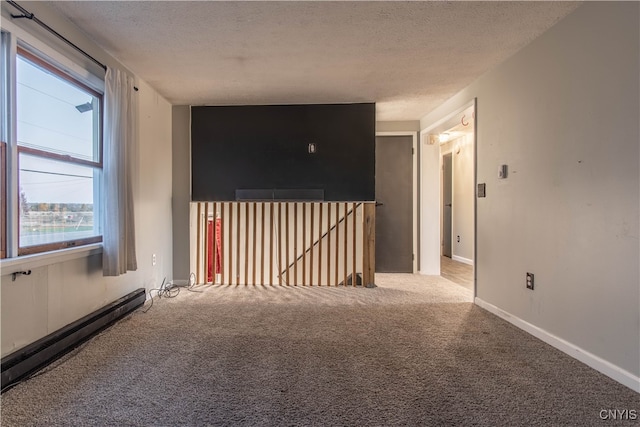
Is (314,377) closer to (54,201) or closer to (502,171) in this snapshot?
(54,201)

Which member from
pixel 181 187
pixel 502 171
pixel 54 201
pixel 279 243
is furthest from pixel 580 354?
pixel 181 187

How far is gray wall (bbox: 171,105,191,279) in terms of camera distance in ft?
12.6

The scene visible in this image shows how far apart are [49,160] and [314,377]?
2257 mm

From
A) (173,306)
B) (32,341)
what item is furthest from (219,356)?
(173,306)

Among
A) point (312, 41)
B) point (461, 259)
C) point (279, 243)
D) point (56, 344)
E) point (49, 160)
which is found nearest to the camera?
point (56, 344)

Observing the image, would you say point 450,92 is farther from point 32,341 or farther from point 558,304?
point 32,341

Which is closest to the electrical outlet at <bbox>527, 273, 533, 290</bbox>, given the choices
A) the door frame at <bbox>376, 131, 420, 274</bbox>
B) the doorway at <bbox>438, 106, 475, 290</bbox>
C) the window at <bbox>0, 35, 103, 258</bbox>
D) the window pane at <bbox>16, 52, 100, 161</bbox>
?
the door frame at <bbox>376, 131, 420, 274</bbox>

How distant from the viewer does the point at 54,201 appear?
2100 mm

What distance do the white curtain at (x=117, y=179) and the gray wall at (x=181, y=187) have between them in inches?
50.1

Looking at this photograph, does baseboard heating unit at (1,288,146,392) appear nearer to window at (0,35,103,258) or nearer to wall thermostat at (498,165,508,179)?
window at (0,35,103,258)

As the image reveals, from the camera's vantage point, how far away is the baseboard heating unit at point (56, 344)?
163 centimetres

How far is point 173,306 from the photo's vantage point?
9.96ft

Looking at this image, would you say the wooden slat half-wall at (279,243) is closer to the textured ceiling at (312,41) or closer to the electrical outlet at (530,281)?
the textured ceiling at (312,41)

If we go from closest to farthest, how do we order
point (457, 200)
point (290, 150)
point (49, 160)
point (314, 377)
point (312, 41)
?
point (314, 377) < point (49, 160) < point (312, 41) < point (290, 150) < point (457, 200)
